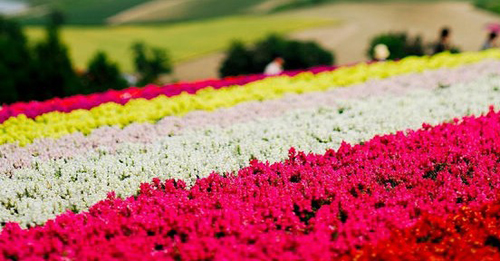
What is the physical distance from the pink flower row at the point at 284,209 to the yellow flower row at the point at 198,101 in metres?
2.60

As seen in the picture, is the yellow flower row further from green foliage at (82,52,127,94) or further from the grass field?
the grass field

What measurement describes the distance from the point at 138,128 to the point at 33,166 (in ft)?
5.67

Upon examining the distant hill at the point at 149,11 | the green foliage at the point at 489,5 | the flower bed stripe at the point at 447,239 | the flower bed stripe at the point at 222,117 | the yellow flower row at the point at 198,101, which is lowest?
the flower bed stripe at the point at 447,239

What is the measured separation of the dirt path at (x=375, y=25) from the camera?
2853cm

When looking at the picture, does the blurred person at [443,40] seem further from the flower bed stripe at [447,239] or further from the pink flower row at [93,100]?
the flower bed stripe at [447,239]

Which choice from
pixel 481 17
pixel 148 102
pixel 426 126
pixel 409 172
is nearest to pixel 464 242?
pixel 409 172

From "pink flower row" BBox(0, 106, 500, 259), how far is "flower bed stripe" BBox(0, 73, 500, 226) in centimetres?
30

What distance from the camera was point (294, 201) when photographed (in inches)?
206

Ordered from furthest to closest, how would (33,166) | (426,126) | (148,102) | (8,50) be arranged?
1. (8,50)
2. (148,102)
3. (426,126)
4. (33,166)

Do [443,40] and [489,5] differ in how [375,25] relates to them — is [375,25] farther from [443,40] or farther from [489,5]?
[443,40]

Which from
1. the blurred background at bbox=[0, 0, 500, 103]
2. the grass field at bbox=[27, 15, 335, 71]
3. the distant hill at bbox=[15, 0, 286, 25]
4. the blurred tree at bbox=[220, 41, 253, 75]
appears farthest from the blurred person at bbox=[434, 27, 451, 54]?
the distant hill at bbox=[15, 0, 286, 25]

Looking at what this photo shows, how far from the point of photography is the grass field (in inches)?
1357

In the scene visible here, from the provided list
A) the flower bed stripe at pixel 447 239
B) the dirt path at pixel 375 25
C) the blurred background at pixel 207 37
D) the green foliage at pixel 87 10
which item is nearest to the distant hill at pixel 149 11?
the green foliage at pixel 87 10

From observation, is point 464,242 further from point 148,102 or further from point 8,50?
point 8,50
